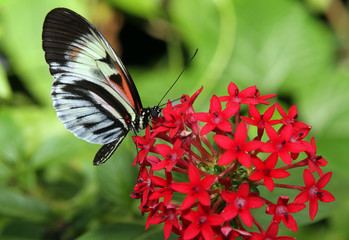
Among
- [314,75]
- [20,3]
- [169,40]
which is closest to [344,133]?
[314,75]

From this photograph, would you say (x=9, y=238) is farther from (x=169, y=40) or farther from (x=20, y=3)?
(x=169, y=40)

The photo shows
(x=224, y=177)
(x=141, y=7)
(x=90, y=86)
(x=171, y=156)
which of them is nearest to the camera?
(x=171, y=156)

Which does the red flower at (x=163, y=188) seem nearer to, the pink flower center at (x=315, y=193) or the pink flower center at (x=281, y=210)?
Answer: the pink flower center at (x=281, y=210)

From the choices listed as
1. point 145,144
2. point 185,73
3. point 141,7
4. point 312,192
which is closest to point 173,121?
point 145,144

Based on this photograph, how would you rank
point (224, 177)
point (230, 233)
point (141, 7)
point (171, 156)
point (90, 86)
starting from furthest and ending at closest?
point (141, 7), point (90, 86), point (224, 177), point (171, 156), point (230, 233)

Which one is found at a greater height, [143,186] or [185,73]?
[143,186]

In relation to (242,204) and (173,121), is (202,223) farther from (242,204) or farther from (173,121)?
(173,121)
